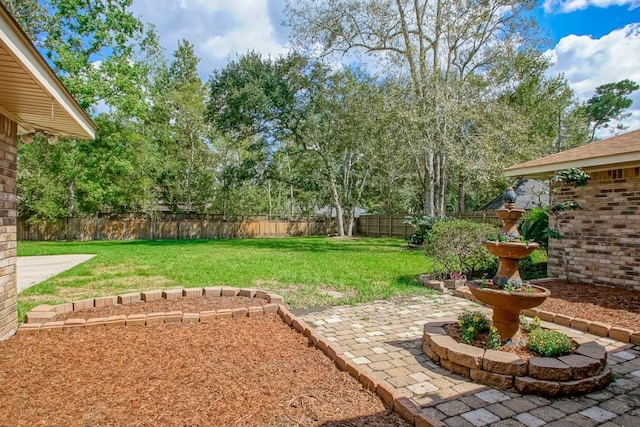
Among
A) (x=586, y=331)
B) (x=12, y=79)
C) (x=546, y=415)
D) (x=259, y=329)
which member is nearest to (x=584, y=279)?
(x=586, y=331)

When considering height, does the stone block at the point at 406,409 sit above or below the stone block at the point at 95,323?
below

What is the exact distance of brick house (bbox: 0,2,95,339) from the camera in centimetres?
229

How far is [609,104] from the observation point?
90.5 feet

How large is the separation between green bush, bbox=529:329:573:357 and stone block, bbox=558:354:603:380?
70 mm

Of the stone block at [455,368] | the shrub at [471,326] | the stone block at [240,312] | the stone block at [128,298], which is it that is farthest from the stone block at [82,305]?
the shrub at [471,326]

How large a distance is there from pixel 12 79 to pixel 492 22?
15.2 meters

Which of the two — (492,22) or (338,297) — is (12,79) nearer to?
(338,297)

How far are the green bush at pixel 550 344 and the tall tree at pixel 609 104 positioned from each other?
31.7 meters

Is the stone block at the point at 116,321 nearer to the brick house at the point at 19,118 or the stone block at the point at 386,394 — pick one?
the brick house at the point at 19,118

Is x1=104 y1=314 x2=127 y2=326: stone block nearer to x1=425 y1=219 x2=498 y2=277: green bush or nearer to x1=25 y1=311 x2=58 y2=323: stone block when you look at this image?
x1=25 y1=311 x2=58 y2=323: stone block

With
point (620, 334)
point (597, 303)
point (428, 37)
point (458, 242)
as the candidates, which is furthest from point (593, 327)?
point (428, 37)

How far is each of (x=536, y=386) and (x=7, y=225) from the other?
4730 mm

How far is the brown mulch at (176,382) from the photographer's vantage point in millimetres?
2137

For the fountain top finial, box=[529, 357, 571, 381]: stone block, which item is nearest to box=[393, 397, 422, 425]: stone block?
box=[529, 357, 571, 381]: stone block
